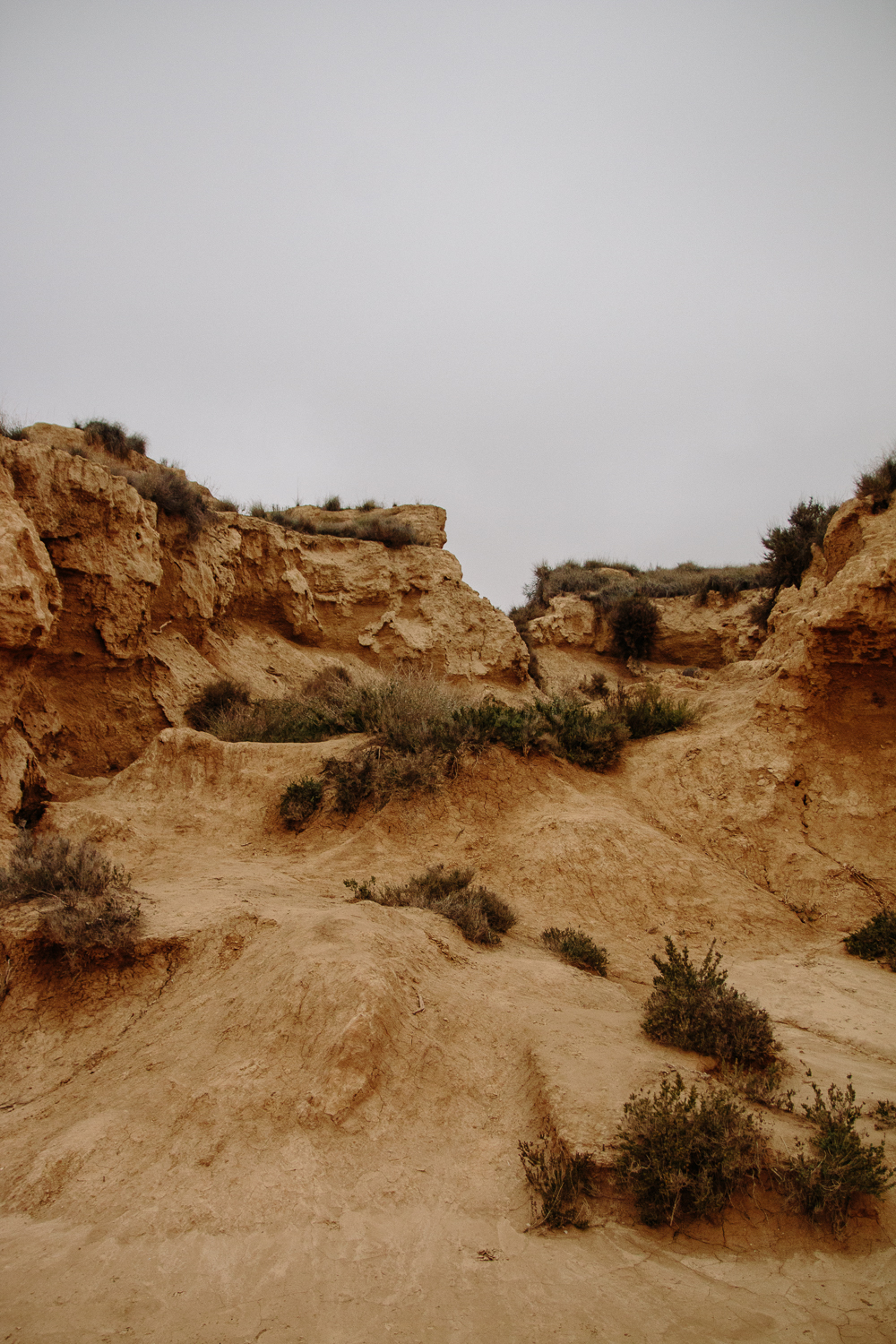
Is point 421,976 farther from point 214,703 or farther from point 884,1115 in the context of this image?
point 214,703

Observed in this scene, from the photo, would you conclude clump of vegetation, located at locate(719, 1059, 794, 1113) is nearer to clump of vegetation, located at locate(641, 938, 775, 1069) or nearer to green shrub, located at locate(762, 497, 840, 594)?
clump of vegetation, located at locate(641, 938, 775, 1069)

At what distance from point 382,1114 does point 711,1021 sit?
2167 mm

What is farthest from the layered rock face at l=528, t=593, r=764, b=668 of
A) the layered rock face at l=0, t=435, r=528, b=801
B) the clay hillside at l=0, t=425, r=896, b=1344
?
the clay hillside at l=0, t=425, r=896, b=1344

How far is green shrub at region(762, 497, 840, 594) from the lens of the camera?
13.7 metres

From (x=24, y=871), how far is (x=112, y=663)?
5.37 meters

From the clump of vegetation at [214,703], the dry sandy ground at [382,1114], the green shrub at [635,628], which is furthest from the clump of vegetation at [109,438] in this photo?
the green shrub at [635,628]

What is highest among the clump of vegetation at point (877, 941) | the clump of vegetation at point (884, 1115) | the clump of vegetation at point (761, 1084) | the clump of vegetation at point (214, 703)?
the clump of vegetation at point (214, 703)

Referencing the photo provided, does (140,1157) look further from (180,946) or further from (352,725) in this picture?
(352,725)

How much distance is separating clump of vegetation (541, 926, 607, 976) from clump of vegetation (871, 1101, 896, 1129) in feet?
7.59

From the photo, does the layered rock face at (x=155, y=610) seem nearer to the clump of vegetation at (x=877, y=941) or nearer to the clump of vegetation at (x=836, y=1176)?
the clump of vegetation at (x=836, y=1176)

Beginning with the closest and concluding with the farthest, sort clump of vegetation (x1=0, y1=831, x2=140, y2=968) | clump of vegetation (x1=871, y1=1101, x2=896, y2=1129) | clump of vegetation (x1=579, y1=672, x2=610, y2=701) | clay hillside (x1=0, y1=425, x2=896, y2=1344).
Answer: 1. clay hillside (x1=0, y1=425, x2=896, y2=1344)
2. clump of vegetation (x1=871, y1=1101, x2=896, y2=1129)
3. clump of vegetation (x1=0, y1=831, x2=140, y2=968)
4. clump of vegetation (x1=579, y1=672, x2=610, y2=701)

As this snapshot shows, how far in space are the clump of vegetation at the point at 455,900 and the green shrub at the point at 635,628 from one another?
13.5 metres

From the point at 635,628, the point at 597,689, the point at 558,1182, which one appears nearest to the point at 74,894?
the point at 558,1182

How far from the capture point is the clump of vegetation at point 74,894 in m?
4.70
